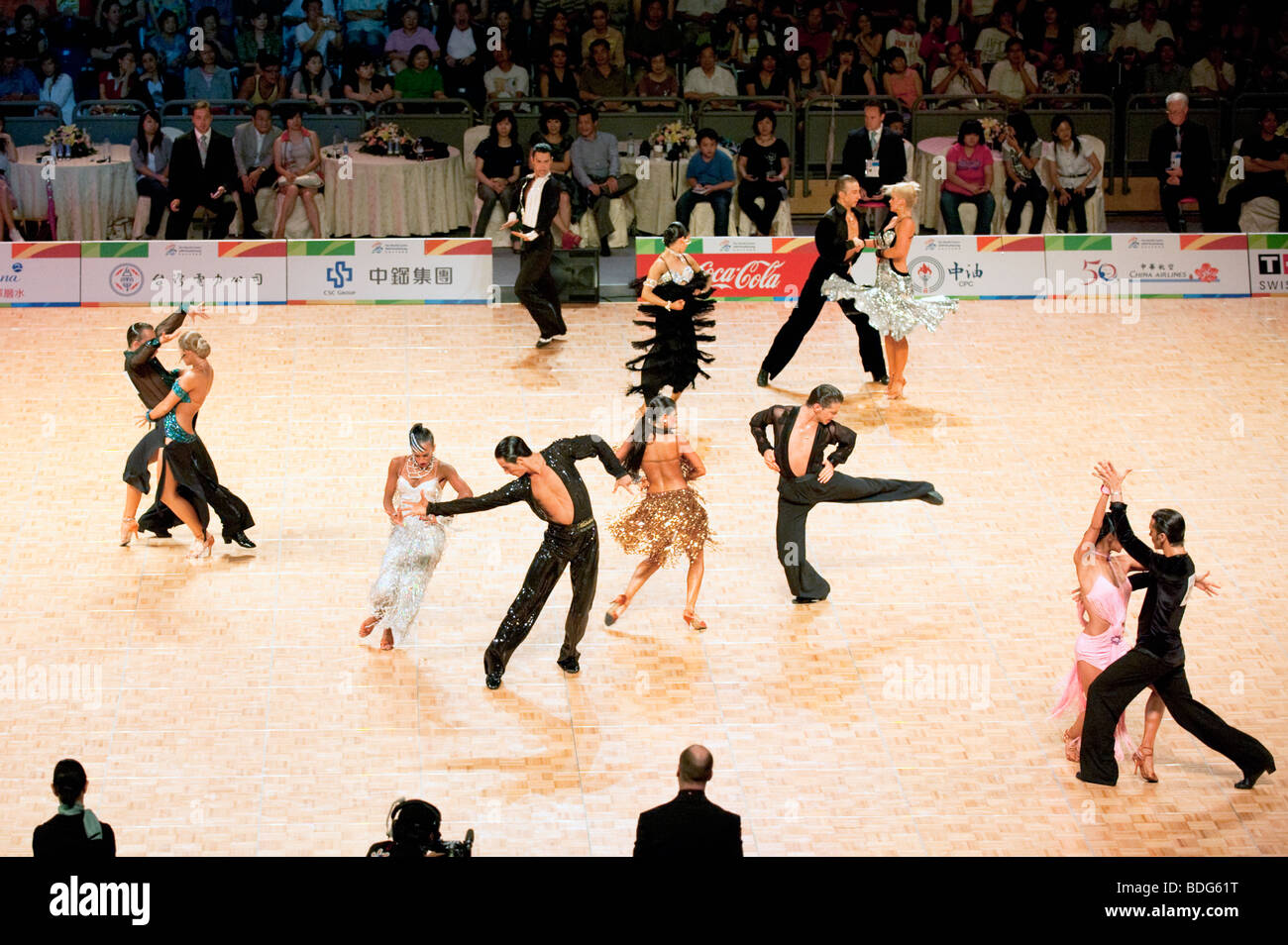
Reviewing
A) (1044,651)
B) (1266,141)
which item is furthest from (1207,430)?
(1266,141)

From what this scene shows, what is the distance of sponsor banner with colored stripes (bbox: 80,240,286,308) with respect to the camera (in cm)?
1673

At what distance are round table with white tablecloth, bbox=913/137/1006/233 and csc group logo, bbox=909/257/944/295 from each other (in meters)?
1.46

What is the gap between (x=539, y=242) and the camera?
15.5m

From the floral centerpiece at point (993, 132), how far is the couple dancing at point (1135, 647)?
9.91 metres

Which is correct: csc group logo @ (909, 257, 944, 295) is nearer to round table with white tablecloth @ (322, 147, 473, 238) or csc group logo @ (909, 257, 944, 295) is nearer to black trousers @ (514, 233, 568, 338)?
black trousers @ (514, 233, 568, 338)

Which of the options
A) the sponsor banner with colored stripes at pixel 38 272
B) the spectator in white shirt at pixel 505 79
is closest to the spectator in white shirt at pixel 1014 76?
the spectator in white shirt at pixel 505 79

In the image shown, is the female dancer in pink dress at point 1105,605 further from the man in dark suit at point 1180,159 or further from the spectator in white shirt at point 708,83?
the spectator in white shirt at point 708,83

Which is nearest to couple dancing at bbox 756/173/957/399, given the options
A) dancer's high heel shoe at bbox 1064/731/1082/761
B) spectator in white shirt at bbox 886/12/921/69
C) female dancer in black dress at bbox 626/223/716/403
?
female dancer in black dress at bbox 626/223/716/403

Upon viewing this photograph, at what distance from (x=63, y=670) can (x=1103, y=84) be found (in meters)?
14.1

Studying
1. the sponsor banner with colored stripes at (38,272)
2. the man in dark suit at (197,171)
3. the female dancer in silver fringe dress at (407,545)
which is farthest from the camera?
the man in dark suit at (197,171)

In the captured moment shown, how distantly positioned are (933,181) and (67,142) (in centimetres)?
925

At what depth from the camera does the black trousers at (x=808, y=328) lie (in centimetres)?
1445
